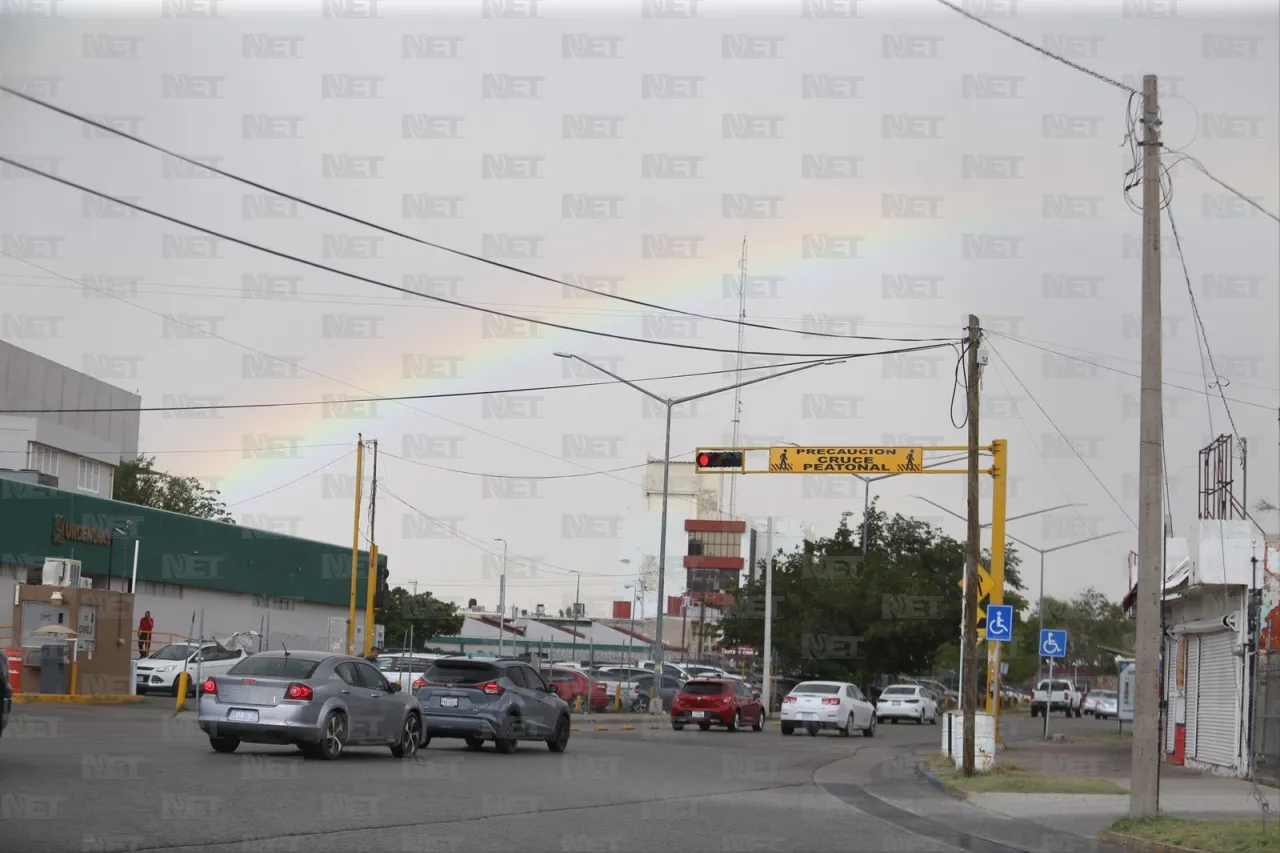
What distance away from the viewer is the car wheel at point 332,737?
67.9 feet

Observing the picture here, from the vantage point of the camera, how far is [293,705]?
2036 centimetres

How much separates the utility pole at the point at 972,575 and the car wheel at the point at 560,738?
276 inches

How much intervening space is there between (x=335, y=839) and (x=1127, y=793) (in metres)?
13.8

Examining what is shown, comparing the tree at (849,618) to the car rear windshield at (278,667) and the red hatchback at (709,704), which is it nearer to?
the red hatchback at (709,704)

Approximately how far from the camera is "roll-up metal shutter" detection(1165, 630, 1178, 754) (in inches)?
1388

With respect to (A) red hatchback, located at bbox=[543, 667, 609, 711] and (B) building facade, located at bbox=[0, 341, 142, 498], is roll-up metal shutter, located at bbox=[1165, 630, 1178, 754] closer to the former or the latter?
(A) red hatchback, located at bbox=[543, 667, 609, 711]

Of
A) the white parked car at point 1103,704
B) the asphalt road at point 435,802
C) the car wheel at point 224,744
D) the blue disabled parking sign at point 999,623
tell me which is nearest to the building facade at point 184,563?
the asphalt road at point 435,802

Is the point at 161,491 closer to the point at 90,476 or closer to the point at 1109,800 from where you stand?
the point at 90,476

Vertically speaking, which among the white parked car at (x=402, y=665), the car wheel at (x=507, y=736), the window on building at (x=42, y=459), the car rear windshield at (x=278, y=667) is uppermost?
the window on building at (x=42, y=459)

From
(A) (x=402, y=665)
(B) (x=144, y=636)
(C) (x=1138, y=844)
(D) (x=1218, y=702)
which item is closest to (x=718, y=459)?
(D) (x=1218, y=702)

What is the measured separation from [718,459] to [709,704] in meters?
9.71

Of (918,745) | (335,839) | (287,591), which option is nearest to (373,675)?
(335,839)

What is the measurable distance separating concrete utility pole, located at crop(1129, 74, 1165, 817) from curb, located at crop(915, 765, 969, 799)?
15.2 ft

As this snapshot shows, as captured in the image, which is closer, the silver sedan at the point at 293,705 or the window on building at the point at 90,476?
the silver sedan at the point at 293,705
